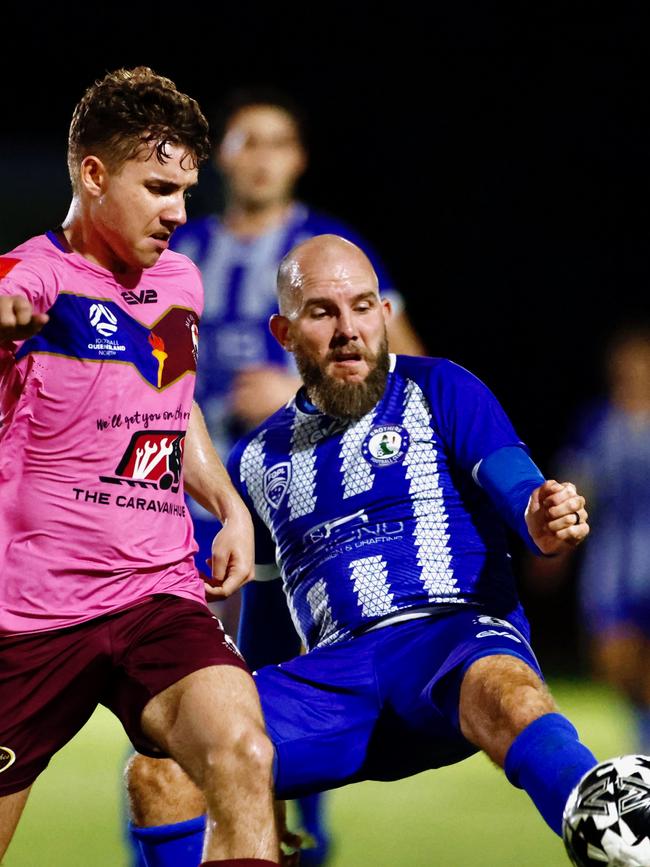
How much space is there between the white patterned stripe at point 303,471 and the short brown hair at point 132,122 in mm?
769

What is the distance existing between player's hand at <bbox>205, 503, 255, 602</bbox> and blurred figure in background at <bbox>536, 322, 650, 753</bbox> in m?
3.12

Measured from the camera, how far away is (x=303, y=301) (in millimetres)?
3365

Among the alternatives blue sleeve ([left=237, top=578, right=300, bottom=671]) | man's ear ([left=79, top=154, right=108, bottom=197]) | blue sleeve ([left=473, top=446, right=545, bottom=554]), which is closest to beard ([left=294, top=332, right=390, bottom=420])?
blue sleeve ([left=473, top=446, right=545, bottom=554])

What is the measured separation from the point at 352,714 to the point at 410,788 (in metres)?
2.33

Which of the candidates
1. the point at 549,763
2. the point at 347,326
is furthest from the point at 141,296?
the point at 549,763

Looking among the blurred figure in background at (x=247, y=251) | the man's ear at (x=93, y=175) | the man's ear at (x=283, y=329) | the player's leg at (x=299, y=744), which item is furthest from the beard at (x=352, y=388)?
the blurred figure in background at (x=247, y=251)

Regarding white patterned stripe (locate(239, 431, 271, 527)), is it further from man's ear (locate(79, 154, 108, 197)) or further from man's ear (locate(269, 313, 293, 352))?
man's ear (locate(79, 154, 108, 197))

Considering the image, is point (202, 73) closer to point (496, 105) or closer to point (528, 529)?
point (496, 105)

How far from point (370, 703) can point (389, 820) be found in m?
1.73

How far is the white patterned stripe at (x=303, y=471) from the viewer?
3.25m

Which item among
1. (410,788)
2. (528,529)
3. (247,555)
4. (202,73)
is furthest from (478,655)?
(202,73)

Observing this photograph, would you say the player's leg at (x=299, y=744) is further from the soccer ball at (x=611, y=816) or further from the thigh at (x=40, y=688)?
the soccer ball at (x=611, y=816)

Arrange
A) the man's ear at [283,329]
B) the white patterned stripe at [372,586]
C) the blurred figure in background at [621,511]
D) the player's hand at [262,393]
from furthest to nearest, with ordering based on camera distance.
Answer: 1. the blurred figure in background at [621,511]
2. the player's hand at [262,393]
3. the man's ear at [283,329]
4. the white patterned stripe at [372,586]

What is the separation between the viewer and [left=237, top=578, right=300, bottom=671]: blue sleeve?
3.42 meters
